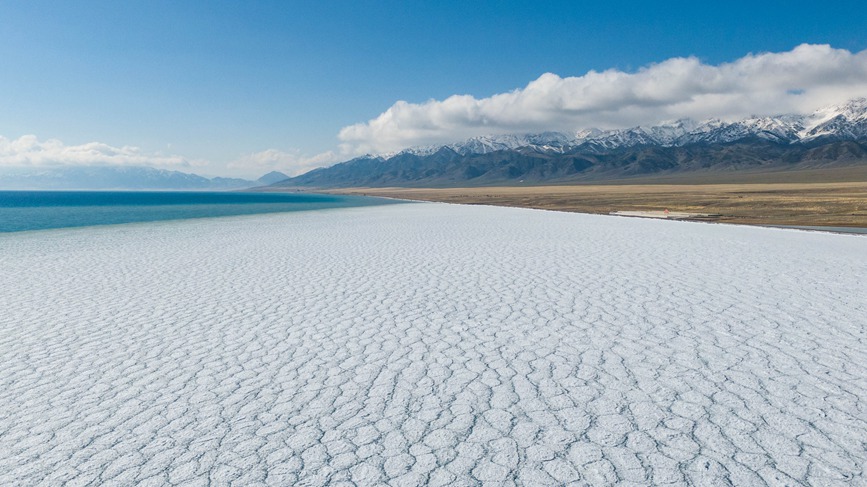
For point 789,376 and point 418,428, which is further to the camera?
point 789,376

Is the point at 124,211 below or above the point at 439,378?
above

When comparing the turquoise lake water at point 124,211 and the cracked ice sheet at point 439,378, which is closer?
the cracked ice sheet at point 439,378

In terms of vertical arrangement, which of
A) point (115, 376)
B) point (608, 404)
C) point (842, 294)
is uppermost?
point (115, 376)

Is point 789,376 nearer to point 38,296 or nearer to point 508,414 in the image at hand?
point 508,414

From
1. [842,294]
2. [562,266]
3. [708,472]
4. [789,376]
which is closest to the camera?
[708,472]

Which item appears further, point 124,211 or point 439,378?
point 124,211

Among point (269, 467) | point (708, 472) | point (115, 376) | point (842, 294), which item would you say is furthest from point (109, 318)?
point (842, 294)

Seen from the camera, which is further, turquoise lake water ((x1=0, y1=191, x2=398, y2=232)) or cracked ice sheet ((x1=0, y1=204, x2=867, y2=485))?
turquoise lake water ((x1=0, y1=191, x2=398, y2=232))

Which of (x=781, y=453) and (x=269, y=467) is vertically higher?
(x=269, y=467)
